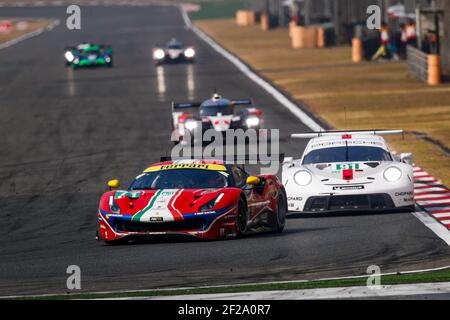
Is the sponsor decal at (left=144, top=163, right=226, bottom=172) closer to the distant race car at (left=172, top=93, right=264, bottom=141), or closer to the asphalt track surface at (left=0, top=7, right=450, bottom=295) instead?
the asphalt track surface at (left=0, top=7, right=450, bottom=295)

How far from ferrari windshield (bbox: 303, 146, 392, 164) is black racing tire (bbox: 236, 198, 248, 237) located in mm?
3411

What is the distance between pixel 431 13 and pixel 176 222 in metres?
40.6

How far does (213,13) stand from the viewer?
139 meters

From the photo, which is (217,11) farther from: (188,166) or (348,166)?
(188,166)

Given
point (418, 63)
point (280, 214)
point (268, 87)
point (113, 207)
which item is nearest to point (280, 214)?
point (280, 214)

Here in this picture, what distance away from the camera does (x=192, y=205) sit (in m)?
17.8

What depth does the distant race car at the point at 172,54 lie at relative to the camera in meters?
65.4

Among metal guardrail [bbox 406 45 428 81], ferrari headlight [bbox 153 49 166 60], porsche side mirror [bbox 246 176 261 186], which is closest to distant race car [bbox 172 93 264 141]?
porsche side mirror [bbox 246 176 261 186]

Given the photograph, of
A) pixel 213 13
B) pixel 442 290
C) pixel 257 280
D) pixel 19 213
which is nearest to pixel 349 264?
pixel 257 280

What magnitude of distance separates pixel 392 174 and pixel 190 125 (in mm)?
12927

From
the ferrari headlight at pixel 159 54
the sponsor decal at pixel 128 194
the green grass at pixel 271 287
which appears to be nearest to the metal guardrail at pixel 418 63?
the ferrari headlight at pixel 159 54

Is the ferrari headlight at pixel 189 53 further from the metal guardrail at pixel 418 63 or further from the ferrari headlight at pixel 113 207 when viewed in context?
the ferrari headlight at pixel 113 207

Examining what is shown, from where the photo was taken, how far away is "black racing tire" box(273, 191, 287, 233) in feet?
63.1
